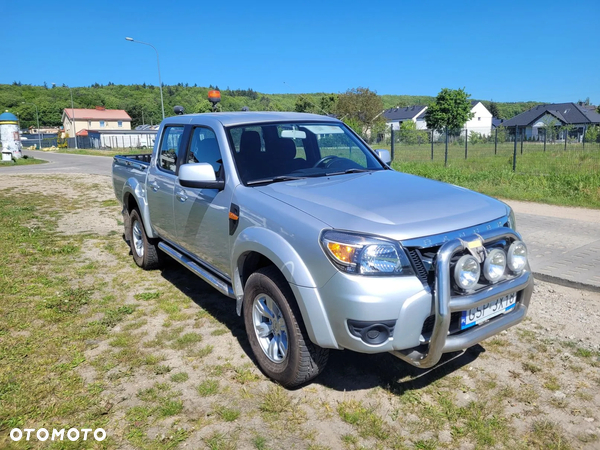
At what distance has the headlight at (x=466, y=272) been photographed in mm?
2748

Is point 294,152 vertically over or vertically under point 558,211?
over

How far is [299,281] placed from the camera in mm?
2920

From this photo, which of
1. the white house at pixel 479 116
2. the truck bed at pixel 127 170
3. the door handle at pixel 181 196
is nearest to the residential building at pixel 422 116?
the white house at pixel 479 116

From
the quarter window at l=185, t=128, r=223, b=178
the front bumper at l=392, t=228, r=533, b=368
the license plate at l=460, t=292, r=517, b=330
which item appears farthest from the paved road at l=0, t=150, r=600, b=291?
the quarter window at l=185, t=128, r=223, b=178

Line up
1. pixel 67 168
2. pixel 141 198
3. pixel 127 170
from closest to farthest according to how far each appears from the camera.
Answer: pixel 141 198, pixel 127 170, pixel 67 168

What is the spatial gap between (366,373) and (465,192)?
1543 mm

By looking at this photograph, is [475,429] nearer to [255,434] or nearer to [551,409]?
[551,409]

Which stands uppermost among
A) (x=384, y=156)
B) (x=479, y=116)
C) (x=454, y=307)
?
(x=479, y=116)

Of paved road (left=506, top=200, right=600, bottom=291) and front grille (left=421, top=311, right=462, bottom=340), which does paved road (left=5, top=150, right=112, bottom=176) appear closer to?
paved road (left=506, top=200, right=600, bottom=291)

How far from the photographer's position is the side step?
3920mm

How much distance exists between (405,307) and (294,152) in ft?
6.72

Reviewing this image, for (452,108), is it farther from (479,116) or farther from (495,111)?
(495,111)

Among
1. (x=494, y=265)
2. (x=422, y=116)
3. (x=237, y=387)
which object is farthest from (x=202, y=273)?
(x=422, y=116)

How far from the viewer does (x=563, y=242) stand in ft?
23.0
